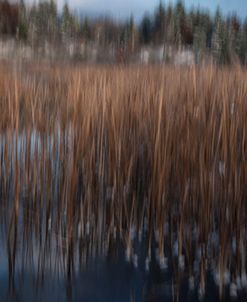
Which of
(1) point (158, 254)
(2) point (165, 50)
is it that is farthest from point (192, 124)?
(2) point (165, 50)

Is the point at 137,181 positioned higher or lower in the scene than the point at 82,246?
higher

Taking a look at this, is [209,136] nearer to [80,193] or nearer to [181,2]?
[80,193]

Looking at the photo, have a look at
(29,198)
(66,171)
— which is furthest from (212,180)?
(29,198)

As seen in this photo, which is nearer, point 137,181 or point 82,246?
point 82,246

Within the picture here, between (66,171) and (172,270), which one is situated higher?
(66,171)

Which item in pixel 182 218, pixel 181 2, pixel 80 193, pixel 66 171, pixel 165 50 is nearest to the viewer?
pixel 182 218

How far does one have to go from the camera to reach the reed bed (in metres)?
1.72

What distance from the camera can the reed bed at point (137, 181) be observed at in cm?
172

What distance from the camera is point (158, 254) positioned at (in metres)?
1.81

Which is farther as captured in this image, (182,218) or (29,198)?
(29,198)

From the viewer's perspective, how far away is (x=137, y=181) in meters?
2.06

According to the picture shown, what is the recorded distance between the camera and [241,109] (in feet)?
5.99

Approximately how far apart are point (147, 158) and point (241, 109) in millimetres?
440

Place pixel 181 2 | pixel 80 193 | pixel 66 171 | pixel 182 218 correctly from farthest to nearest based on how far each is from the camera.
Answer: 1. pixel 181 2
2. pixel 80 193
3. pixel 66 171
4. pixel 182 218
